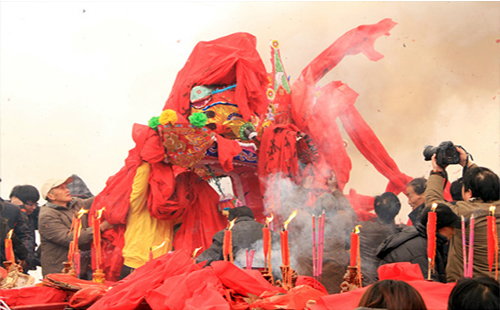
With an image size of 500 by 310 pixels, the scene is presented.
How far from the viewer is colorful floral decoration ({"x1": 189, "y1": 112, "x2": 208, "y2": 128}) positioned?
4.70 meters

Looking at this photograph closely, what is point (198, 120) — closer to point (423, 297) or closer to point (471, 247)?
point (471, 247)

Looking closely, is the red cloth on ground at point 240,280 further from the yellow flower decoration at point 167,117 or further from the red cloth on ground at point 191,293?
the yellow flower decoration at point 167,117

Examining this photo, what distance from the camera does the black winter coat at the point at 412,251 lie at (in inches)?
104

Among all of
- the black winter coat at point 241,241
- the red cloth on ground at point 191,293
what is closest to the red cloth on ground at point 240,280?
the red cloth on ground at point 191,293

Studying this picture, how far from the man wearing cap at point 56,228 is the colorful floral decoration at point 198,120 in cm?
133

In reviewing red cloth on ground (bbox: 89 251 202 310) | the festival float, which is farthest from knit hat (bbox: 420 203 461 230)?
the festival float

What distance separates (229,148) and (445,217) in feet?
8.64

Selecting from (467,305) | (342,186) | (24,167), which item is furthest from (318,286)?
(24,167)

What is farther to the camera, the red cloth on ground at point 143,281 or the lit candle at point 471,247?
the red cloth on ground at point 143,281

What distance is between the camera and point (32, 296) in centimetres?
294

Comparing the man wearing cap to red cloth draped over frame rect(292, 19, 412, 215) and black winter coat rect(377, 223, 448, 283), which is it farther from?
black winter coat rect(377, 223, 448, 283)

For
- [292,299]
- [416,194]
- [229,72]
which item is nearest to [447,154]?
[292,299]

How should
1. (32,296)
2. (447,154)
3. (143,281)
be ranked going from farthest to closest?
1. (32,296)
2. (447,154)
3. (143,281)

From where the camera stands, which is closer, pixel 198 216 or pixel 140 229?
pixel 140 229
